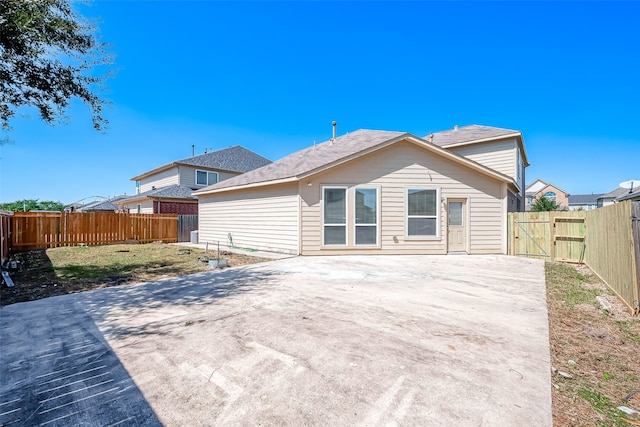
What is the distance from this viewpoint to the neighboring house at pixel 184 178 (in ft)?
68.6

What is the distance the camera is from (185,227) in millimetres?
17734

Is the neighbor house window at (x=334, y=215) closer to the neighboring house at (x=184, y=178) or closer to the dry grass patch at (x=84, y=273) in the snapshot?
the dry grass patch at (x=84, y=273)

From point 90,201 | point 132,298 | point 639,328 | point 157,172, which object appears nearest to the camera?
point 639,328

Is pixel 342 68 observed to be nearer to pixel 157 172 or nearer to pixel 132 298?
pixel 132 298

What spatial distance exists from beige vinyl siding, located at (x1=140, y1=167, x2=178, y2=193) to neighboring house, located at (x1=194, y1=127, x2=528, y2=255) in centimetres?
1666

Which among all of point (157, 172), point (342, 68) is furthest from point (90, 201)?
point (342, 68)

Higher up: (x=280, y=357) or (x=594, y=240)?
(x=594, y=240)

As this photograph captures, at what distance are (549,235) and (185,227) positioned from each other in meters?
18.0

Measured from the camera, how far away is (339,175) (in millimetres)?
10289

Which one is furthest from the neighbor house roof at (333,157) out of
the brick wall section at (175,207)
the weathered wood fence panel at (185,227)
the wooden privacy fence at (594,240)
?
the brick wall section at (175,207)

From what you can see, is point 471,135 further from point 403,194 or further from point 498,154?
point 403,194

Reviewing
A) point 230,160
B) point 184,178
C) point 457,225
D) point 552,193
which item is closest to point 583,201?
point 552,193

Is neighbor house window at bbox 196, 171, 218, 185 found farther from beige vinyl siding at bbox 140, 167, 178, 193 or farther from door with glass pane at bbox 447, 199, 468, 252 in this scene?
door with glass pane at bbox 447, 199, 468, 252

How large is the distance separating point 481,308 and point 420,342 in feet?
6.18
